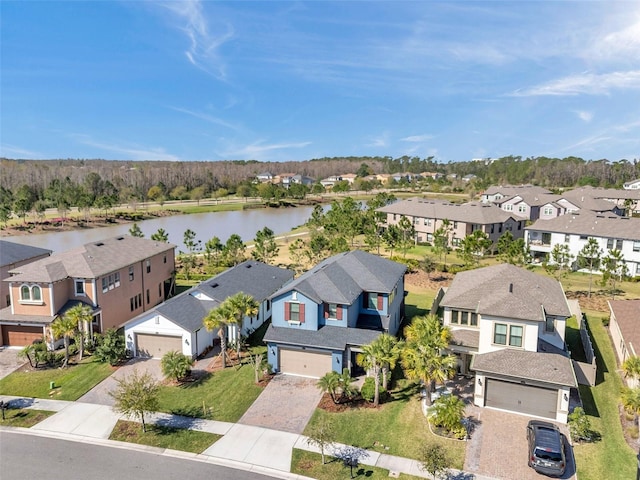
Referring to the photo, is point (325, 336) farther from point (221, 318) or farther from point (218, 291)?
point (218, 291)

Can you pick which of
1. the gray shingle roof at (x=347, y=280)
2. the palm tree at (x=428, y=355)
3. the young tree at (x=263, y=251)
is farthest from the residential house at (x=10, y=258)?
the palm tree at (x=428, y=355)

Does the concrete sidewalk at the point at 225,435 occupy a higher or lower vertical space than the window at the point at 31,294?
lower

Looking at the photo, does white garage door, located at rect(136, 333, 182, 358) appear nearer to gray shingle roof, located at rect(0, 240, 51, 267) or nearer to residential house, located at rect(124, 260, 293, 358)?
residential house, located at rect(124, 260, 293, 358)

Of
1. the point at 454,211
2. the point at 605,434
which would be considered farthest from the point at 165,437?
the point at 454,211

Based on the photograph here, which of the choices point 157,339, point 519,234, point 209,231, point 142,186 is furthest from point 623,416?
point 142,186

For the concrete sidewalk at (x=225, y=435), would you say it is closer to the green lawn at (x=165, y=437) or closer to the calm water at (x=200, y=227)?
the green lawn at (x=165, y=437)

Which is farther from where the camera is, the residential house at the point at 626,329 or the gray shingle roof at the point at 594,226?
the gray shingle roof at the point at 594,226
